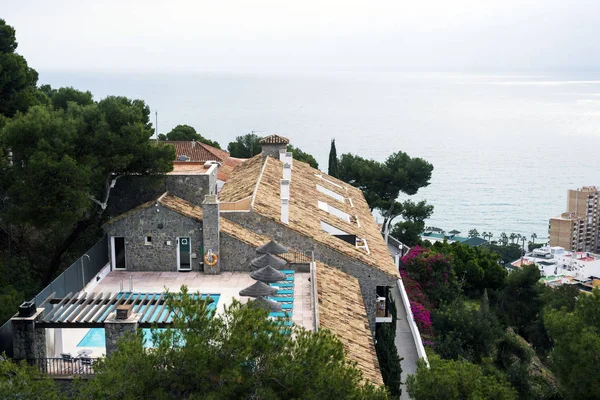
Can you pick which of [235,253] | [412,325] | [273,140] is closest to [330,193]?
[273,140]

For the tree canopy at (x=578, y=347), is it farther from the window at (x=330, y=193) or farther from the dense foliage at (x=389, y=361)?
the window at (x=330, y=193)

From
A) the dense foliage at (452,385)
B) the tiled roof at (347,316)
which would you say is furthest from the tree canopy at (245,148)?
the dense foliage at (452,385)

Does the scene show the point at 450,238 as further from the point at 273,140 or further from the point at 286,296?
the point at 286,296

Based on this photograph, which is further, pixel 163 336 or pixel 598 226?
pixel 598 226

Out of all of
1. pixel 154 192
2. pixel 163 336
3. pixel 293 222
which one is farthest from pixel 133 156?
pixel 163 336

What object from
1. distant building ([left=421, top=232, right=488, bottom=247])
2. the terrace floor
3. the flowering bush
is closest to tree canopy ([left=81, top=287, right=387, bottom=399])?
the terrace floor

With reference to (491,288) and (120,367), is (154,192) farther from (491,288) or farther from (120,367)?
(491,288)
